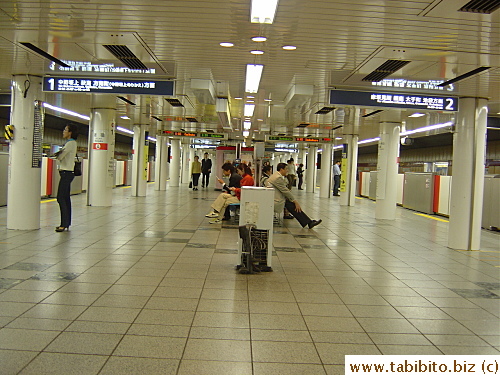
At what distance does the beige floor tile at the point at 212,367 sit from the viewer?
3.32 m

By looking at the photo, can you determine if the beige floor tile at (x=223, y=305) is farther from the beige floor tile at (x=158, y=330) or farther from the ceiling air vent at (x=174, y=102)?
the ceiling air vent at (x=174, y=102)

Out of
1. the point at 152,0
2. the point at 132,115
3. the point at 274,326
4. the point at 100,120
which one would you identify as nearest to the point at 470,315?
the point at 274,326

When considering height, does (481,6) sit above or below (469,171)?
above

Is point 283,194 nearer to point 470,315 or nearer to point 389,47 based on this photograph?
point 389,47

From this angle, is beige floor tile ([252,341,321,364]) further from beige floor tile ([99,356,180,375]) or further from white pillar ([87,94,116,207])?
white pillar ([87,94,116,207])

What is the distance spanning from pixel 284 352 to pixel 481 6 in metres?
3.87

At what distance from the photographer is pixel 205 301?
5.04 meters

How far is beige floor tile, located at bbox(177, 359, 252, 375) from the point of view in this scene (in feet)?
10.9

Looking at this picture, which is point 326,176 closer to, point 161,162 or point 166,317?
point 161,162

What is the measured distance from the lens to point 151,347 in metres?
3.71

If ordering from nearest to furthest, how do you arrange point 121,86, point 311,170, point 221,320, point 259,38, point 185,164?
point 221,320, point 259,38, point 121,86, point 311,170, point 185,164

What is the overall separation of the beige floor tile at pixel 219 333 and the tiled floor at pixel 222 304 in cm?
2

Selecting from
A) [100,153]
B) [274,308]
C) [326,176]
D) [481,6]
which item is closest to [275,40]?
[481,6]

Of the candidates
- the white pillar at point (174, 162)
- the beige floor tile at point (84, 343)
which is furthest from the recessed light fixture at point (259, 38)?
the white pillar at point (174, 162)
